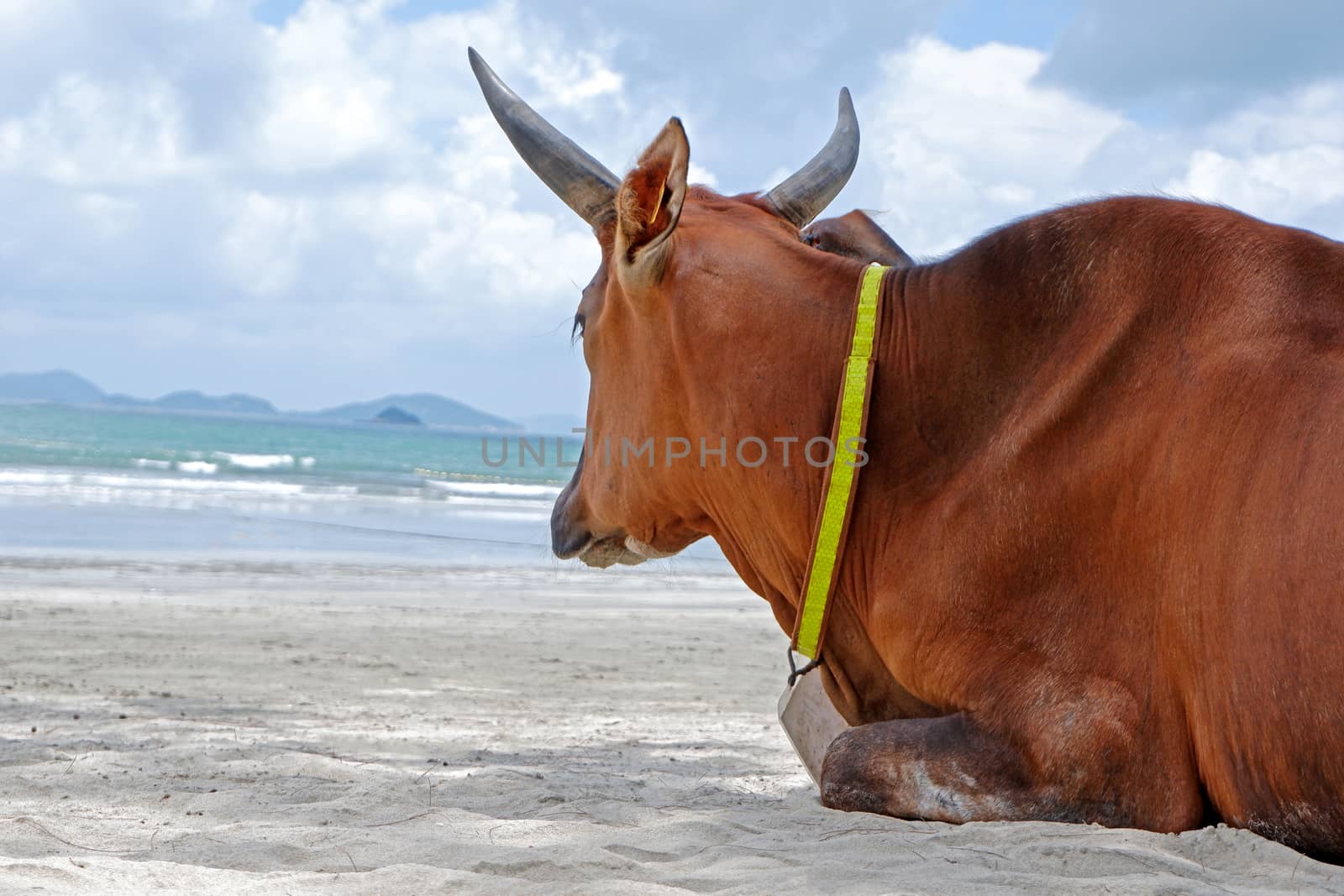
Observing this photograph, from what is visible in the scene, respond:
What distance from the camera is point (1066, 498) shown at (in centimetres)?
285

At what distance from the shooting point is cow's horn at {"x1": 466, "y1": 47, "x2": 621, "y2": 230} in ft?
11.6

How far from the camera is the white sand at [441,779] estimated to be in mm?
2674

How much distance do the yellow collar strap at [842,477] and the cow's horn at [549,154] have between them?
0.79 meters

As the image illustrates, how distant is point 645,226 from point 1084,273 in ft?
3.61

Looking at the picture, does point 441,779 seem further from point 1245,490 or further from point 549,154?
point 1245,490

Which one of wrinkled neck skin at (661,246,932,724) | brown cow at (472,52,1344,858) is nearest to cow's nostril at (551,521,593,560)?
brown cow at (472,52,1344,858)

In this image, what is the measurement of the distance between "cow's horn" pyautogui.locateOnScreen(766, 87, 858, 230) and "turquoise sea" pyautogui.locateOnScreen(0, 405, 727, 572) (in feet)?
5.57

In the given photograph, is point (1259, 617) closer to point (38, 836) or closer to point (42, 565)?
point (38, 836)

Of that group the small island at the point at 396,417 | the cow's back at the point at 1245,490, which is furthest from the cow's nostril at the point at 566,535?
the small island at the point at 396,417

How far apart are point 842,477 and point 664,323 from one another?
2.23 ft

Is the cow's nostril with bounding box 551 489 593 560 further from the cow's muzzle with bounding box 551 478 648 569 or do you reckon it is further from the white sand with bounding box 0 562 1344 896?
the white sand with bounding box 0 562 1344 896

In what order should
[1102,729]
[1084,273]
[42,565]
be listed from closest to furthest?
1. [1102,729]
2. [1084,273]
3. [42,565]

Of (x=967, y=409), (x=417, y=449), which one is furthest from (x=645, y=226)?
(x=417, y=449)

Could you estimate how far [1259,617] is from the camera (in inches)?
98.7
